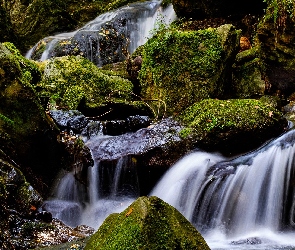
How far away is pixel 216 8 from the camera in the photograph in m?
11.4

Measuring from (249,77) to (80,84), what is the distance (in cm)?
377

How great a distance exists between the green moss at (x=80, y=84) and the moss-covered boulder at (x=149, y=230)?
5678mm

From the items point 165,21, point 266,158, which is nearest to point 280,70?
point 266,158

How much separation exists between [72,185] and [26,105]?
4.87 feet

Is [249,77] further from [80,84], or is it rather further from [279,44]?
[80,84]

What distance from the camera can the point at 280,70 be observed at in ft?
26.1

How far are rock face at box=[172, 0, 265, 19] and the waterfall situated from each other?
6400 millimetres

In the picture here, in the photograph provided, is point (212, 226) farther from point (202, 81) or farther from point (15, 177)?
point (202, 81)

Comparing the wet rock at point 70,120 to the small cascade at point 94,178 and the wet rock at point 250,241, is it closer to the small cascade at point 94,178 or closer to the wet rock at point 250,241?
the small cascade at point 94,178

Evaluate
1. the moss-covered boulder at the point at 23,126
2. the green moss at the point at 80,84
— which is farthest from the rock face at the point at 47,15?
the moss-covered boulder at the point at 23,126

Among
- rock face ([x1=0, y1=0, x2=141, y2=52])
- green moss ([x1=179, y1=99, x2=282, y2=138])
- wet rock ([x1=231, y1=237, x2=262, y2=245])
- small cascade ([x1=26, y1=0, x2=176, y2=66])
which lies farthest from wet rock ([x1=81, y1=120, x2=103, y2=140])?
rock face ([x1=0, y1=0, x2=141, y2=52])

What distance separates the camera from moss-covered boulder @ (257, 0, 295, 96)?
740 centimetres

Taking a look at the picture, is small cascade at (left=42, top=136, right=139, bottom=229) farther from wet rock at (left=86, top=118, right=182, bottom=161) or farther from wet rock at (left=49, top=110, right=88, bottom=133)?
wet rock at (left=49, top=110, right=88, bottom=133)

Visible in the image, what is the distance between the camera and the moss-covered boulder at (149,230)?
223 centimetres
